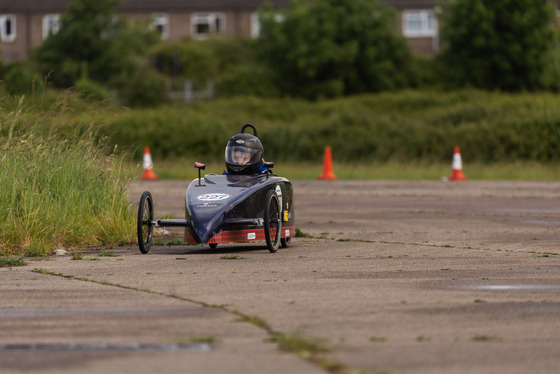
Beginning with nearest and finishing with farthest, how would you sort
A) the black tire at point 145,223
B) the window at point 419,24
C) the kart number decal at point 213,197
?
the black tire at point 145,223, the kart number decal at point 213,197, the window at point 419,24

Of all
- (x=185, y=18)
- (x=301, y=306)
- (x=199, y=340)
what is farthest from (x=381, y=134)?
(x=185, y=18)

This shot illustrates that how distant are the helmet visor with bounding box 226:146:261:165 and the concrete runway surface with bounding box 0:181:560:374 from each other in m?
1.05

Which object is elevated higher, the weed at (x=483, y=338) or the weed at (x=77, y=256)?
the weed at (x=77, y=256)

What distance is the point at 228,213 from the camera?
13977 mm

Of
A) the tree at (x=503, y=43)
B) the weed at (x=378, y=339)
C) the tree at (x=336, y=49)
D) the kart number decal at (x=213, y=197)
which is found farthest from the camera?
the tree at (x=336, y=49)

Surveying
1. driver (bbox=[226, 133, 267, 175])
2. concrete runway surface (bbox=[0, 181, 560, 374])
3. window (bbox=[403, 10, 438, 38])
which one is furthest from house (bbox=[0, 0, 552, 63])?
driver (bbox=[226, 133, 267, 175])

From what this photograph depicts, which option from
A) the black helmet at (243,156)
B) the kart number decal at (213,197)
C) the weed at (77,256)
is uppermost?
the black helmet at (243,156)

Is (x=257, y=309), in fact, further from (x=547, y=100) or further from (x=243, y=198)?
(x=547, y=100)

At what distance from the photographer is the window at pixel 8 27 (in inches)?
3187

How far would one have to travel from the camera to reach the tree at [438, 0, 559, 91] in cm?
5884

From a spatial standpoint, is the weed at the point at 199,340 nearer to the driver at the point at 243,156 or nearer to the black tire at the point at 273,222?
the black tire at the point at 273,222

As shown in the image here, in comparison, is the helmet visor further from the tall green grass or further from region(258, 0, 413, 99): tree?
region(258, 0, 413, 99): tree

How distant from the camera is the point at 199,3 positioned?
81.7 m

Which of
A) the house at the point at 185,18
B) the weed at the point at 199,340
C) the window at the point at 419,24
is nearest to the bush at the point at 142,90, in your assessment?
the house at the point at 185,18
